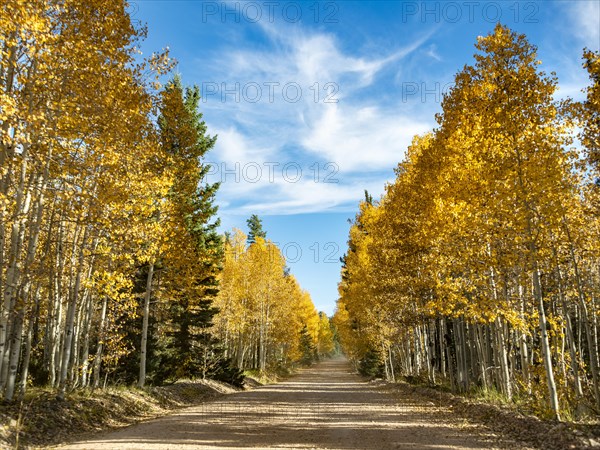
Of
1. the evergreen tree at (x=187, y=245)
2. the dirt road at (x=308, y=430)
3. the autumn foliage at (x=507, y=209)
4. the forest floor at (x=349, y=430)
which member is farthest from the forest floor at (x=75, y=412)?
the autumn foliage at (x=507, y=209)

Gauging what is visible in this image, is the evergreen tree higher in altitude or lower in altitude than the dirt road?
higher

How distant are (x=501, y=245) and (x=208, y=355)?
16.6m

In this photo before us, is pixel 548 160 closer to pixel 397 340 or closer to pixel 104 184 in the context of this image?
pixel 104 184

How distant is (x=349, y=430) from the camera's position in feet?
30.8

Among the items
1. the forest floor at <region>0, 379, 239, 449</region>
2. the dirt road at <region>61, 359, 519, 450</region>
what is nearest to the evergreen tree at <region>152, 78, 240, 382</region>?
the forest floor at <region>0, 379, 239, 449</region>

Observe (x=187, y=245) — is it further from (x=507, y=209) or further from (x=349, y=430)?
(x=507, y=209)

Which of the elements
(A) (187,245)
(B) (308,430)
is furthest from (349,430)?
(A) (187,245)

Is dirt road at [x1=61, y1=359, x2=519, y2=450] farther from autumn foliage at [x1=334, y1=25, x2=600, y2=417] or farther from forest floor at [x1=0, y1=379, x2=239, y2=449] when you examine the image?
autumn foliage at [x1=334, y1=25, x2=600, y2=417]

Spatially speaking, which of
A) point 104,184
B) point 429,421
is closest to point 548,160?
point 429,421

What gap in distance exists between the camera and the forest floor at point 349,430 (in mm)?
7660

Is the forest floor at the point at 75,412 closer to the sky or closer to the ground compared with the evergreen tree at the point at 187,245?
closer to the ground

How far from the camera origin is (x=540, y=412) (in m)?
9.56

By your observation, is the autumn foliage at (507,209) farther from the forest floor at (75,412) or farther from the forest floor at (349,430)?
the forest floor at (75,412)

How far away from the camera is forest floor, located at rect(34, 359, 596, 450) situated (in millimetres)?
7660
